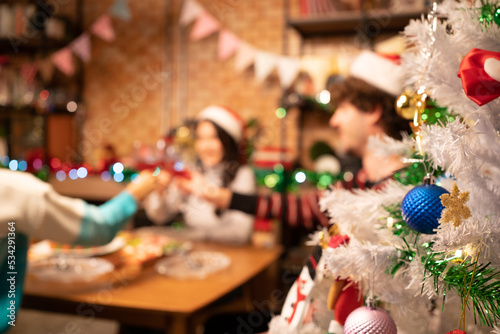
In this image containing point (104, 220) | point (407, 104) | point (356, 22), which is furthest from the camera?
point (356, 22)

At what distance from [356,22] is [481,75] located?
2526 mm

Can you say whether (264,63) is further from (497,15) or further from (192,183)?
(497,15)

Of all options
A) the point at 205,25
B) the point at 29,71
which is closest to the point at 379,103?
the point at 205,25

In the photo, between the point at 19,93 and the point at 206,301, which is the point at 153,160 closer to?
the point at 206,301

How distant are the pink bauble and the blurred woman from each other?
1.71 m

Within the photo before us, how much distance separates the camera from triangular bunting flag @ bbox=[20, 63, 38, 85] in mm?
3604

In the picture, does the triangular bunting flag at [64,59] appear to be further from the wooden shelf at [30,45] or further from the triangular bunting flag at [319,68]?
the triangular bunting flag at [319,68]

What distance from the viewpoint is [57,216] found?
112 cm

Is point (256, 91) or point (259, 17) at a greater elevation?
point (259, 17)

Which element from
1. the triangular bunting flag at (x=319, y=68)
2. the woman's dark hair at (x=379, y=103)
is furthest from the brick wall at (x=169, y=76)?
the woman's dark hair at (x=379, y=103)

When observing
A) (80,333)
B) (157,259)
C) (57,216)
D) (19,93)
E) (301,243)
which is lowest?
(80,333)

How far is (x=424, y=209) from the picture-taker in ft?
1.99

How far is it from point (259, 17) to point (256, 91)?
610 millimetres

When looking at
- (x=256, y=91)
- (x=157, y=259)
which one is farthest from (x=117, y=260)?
(x=256, y=91)
